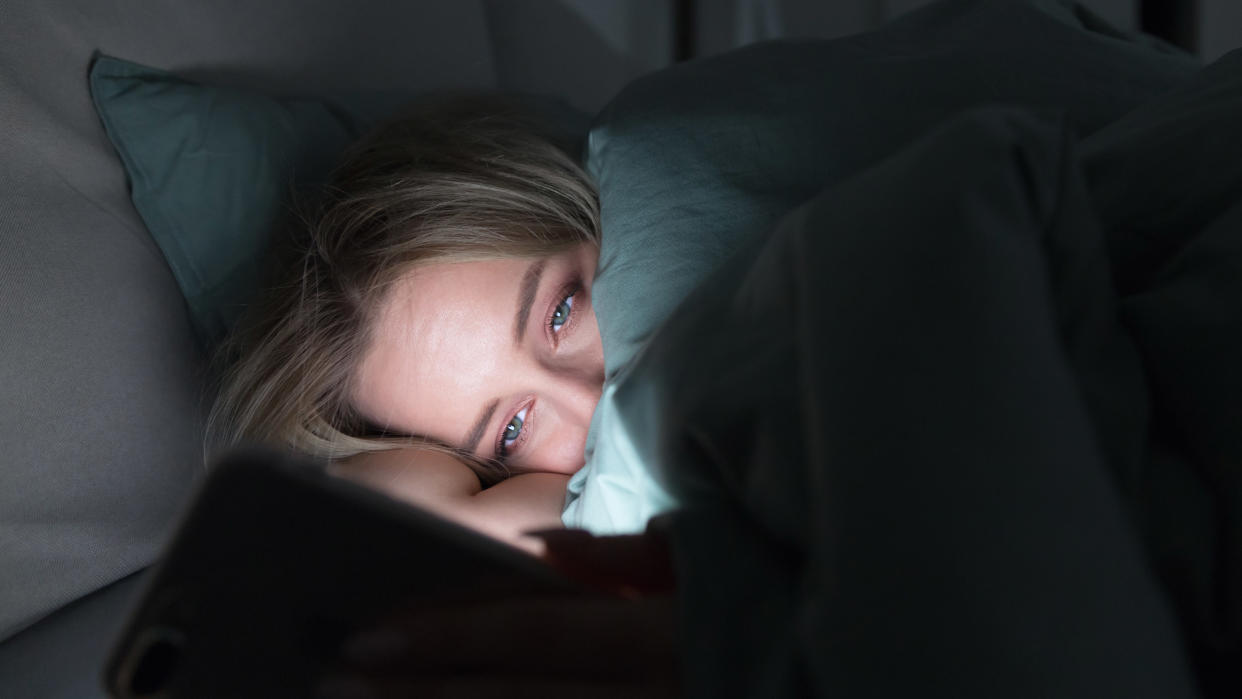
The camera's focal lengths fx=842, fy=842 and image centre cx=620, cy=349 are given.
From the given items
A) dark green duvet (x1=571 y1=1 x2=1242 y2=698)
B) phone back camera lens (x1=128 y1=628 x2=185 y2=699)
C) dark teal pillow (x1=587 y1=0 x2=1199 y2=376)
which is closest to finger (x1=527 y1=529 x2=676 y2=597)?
dark green duvet (x1=571 y1=1 x2=1242 y2=698)

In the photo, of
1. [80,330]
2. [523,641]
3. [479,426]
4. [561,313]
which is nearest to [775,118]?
[561,313]

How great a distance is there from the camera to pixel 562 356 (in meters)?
0.79

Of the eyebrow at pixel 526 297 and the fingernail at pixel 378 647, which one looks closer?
the fingernail at pixel 378 647

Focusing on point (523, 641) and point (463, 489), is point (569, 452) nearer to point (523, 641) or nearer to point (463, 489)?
point (463, 489)

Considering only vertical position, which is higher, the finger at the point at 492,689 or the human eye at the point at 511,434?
the finger at the point at 492,689

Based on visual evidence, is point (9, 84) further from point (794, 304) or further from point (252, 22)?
point (794, 304)

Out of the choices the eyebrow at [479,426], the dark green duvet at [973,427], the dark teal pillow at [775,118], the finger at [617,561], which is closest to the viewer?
the dark green duvet at [973,427]

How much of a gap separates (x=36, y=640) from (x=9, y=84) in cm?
48

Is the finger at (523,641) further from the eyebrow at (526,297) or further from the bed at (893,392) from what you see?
the eyebrow at (526,297)

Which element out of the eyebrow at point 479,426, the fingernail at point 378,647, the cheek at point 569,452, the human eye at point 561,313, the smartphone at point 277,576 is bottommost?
the cheek at point 569,452

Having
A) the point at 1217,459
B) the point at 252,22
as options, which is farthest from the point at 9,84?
the point at 1217,459

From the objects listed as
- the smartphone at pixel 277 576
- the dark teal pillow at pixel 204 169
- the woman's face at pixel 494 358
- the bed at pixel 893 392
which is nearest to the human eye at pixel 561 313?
the woman's face at pixel 494 358

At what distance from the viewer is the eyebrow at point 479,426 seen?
783mm

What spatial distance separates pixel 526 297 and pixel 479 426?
0.13 m
